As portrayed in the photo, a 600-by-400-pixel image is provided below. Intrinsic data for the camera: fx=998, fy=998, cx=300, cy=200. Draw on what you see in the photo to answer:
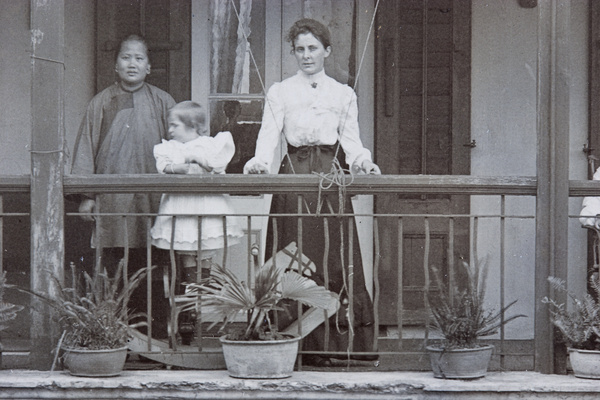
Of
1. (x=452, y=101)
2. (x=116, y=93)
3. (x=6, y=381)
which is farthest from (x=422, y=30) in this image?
(x=6, y=381)

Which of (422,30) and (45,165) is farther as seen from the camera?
(422,30)

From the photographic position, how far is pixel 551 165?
18.3 feet

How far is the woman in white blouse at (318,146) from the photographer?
5902mm

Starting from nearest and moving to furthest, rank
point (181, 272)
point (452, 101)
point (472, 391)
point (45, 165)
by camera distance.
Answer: point (472, 391), point (45, 165), point (181, 272), point (452, 101)

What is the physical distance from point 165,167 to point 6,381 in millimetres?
1478

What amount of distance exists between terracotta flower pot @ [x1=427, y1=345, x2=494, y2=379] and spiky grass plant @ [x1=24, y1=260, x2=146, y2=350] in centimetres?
158

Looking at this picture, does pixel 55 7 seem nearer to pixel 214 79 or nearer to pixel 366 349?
pixel 214 79

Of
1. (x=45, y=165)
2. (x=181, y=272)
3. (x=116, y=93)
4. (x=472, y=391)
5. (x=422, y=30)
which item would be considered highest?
(x=422, y=30)

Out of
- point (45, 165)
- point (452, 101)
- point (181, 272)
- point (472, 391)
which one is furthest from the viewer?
point (452, 101)

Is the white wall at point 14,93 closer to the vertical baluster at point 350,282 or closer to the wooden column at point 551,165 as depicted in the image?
the vertical baluster at point 350,282

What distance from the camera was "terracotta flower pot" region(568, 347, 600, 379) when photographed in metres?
5.25

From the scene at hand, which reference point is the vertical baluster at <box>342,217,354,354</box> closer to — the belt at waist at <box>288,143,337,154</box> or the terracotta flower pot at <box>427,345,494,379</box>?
the terracotta flower pot at <box>427,345,494,379</box>

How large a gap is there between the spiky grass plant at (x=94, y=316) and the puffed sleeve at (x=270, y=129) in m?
1.12

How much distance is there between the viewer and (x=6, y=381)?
5199mm
